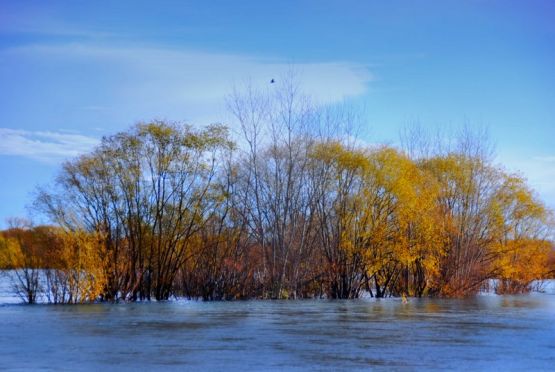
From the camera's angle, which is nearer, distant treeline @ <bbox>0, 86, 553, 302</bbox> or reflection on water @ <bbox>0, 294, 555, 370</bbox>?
reflection on water @ <bbox>0, 294, 555, 370</bbox>

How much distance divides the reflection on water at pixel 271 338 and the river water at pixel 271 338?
2 cm

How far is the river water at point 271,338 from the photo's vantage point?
12.3m

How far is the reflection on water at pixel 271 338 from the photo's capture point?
1241 cm

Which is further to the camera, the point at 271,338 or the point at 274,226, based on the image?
the point at 274,226

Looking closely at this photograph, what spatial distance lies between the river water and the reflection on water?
0.02m

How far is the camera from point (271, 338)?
53.3ft

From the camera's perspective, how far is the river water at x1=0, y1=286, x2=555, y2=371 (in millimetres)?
12344

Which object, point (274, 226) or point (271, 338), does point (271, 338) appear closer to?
point (271, 338)

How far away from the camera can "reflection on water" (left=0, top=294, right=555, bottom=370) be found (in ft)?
40.7

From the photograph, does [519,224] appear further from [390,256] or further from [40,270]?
[40,270]

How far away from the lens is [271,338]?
53.3ft

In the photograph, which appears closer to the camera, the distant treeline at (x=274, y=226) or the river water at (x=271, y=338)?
the river water at (x=271, y=338)

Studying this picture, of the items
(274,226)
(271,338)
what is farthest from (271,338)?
(274,226)

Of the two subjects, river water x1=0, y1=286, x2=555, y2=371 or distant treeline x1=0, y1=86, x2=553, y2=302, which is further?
distant treeline x1=0, y1=86, x2=553, y2=302
